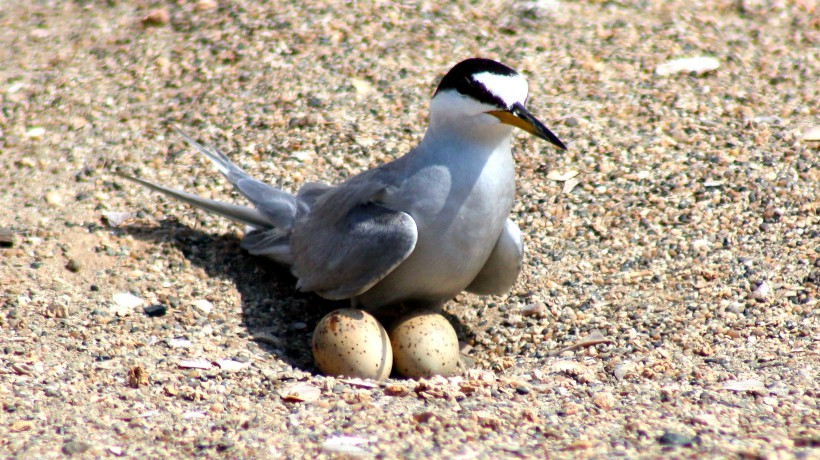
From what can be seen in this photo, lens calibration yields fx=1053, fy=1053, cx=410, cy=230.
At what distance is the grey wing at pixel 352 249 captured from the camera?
4066mm

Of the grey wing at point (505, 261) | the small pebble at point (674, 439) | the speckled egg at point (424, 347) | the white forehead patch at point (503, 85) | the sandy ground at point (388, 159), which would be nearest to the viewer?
the small pebble at point (674, 439)

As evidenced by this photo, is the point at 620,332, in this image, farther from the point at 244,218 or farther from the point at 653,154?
the point at 244,218

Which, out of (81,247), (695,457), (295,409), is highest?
(695,457)

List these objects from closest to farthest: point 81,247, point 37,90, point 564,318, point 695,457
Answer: point 695,457, point 564,318, point 81,247, point 37,90

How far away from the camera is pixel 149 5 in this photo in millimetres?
6672

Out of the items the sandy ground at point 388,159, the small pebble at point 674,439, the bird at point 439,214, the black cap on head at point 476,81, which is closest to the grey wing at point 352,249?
the bird at point 439,214

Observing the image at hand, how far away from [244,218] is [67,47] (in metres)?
2.32

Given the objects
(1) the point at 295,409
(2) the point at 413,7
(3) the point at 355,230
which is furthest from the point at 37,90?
(1) the point at 295,409

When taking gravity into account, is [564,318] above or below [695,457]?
below

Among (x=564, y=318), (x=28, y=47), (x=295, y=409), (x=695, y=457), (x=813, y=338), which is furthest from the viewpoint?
(x=28, y=47)

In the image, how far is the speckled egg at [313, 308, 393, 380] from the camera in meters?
3.95

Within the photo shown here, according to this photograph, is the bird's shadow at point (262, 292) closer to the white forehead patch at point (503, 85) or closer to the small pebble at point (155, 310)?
the small pebble at point (155, 310)

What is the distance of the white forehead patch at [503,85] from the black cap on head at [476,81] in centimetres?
1

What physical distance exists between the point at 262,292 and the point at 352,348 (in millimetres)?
908
